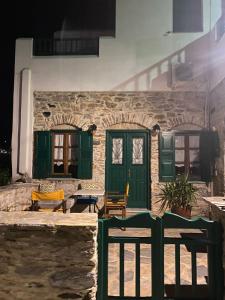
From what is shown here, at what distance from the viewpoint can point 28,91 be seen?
371 inches

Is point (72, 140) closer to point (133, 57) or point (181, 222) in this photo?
point (133, 57)

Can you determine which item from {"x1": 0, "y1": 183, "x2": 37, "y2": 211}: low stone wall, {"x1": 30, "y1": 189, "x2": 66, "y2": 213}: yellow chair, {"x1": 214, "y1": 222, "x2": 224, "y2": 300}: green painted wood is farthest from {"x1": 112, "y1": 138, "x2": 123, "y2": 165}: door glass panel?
{"x1": 214, "y1": 222, "x2": 224, "y2": 300}: green painted wood

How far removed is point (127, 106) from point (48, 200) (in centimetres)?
387

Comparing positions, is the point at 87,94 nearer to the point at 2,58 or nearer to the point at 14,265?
the point at 2,58

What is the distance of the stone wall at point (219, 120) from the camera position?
7.78 metres

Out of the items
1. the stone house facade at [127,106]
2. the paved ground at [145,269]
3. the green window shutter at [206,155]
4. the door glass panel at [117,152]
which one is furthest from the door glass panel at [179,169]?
the paved ground at [145,269]

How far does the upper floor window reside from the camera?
365 inches

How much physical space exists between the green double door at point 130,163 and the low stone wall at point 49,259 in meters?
6.54

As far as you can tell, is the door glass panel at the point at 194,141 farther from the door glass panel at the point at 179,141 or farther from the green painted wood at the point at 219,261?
the green painted wood at the point at 219,261

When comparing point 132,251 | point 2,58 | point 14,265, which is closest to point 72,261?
point 14,265

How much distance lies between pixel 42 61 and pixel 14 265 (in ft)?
26.6

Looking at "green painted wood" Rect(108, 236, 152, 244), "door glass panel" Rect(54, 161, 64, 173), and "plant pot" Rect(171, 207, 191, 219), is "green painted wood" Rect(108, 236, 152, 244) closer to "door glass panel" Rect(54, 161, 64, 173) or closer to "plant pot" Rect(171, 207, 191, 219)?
"plant pot" Rect(171, 207, 191, 219)

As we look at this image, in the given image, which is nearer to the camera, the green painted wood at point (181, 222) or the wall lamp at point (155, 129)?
the green painted wood at point (181, 222)

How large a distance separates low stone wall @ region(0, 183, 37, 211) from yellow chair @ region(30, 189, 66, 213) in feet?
0.81
